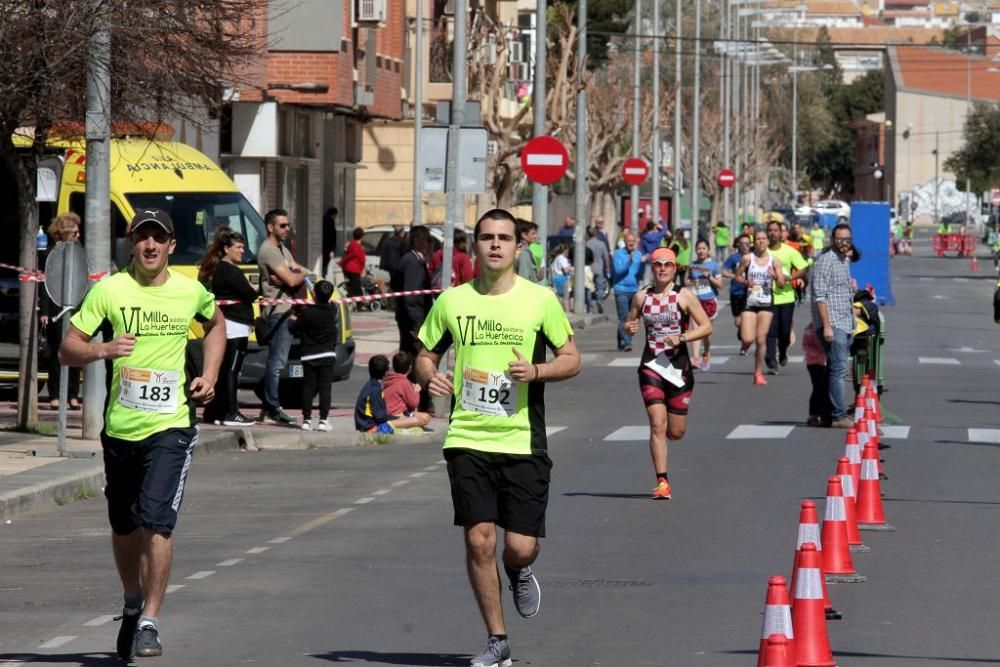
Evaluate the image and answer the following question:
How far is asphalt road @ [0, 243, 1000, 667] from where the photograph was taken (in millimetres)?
9500

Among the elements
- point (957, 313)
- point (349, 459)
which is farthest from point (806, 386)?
point (957, 313)

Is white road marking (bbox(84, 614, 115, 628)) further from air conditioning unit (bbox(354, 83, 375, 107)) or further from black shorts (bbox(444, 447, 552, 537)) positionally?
air conditioning unit (bbox(354, 83, 375, 107))

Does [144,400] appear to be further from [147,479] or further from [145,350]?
[147,479]

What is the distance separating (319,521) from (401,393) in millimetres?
6683

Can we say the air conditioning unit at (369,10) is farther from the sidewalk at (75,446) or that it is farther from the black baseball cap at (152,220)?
the black baseball cap at (152,220)

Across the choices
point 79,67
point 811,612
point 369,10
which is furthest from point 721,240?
point 811,612

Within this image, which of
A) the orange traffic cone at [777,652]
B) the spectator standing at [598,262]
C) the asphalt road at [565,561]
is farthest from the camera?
the spectator standing at [598,262]

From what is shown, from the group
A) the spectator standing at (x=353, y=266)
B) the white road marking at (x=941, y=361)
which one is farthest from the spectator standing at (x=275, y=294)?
the spectator standing at (x=353, y=266)

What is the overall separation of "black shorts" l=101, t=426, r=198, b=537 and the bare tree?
28.2 feet

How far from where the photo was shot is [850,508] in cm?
1255

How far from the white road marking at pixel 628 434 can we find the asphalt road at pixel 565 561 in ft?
0.31

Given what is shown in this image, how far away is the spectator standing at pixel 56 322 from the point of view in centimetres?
1903

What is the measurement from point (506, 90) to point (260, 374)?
4467cm

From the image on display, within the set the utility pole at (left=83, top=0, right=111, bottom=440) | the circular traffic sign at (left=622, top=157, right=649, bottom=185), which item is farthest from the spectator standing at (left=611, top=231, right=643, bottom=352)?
the utility pole at (left=83, top=0, right=111, bottom=440)
